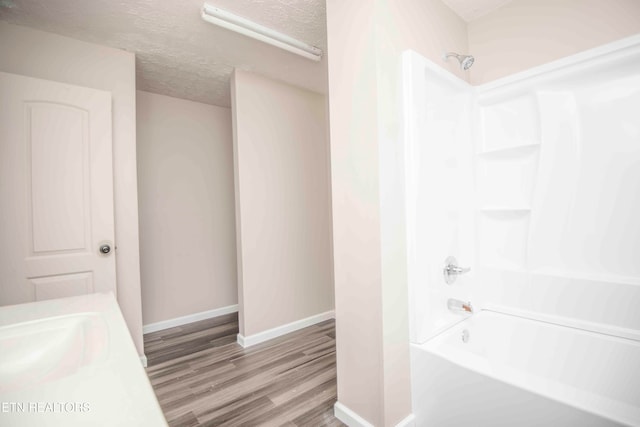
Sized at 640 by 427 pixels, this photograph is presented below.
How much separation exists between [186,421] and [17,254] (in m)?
1.51

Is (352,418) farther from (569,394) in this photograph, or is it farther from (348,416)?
(569,394)

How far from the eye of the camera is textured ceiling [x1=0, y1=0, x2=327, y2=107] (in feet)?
6.16

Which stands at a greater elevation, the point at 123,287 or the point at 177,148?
the point at 177,148

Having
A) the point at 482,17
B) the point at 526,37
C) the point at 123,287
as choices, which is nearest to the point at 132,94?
the point at 123,287

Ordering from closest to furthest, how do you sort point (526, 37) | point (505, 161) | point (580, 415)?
point (580, 415), point (526, 37), point (505, 161)

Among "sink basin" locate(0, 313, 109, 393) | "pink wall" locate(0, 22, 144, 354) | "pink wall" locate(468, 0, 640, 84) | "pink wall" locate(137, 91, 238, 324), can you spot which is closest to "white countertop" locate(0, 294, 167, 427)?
"sink basin" locate(0, 313, 109, 393)

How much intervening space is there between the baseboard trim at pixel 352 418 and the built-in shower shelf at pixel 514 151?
1.73 metres

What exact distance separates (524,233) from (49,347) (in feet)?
8.20

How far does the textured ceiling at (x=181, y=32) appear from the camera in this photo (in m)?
1.88

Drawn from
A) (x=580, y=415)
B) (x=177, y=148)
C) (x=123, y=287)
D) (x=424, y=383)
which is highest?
(x=177, y=148)

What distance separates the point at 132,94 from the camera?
7.79 ft

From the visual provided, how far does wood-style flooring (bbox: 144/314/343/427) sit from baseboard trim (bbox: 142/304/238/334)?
0.10m

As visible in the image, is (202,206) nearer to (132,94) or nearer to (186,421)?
(132,94)

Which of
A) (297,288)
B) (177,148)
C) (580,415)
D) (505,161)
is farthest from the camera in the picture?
(177,148)
